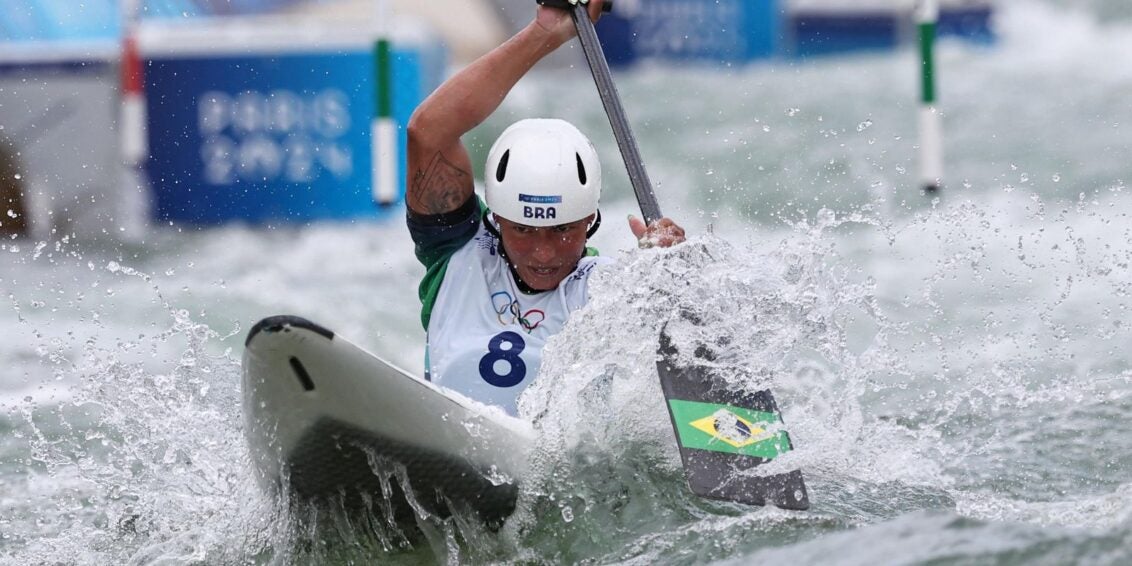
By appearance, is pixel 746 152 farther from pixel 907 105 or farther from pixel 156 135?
pixel 156 135

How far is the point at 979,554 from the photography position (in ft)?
10.5

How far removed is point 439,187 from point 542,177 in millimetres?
359

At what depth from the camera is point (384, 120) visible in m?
7.27

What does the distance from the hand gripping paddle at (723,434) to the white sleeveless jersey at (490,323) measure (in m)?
0.31

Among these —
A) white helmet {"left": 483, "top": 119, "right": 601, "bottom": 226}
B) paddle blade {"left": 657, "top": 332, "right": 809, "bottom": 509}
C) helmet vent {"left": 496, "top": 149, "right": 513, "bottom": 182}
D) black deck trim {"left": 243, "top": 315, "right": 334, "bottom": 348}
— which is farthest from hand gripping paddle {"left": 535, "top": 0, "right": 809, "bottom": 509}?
black deck trim {"left": 243, "top": 315, "right": 334, "bottom": 348}

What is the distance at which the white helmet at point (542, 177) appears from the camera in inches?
161

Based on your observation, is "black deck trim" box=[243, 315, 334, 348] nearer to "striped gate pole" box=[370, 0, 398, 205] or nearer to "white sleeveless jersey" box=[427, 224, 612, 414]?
"white sleeveless jersey" box=[427, 224, 612, 414]

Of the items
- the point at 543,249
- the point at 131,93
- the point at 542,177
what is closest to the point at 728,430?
the point at 543,249

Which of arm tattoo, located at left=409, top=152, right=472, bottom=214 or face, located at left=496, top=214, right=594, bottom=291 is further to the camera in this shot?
arm tattoo, located at left=409, top=152, right=472, bottom=214

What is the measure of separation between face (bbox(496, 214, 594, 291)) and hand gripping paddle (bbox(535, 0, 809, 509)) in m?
0.34

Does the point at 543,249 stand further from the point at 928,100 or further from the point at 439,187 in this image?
the point at 928,100

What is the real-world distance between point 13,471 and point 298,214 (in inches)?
194

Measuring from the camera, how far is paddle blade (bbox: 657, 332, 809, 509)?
3.85 metres

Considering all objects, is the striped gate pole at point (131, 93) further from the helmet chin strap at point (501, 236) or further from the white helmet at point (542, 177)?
the white helmet at point (542, 177)
